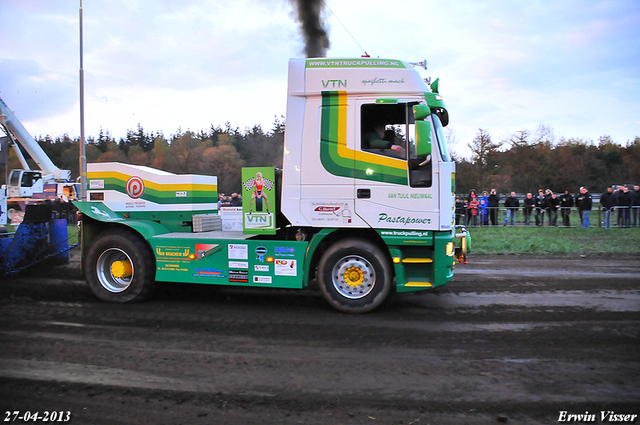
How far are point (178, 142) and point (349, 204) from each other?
109ft

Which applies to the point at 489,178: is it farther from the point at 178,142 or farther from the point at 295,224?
the point at 295,224

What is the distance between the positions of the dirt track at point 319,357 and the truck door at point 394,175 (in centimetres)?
139

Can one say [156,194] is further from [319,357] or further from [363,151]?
[319,357]

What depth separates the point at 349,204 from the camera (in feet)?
20.2

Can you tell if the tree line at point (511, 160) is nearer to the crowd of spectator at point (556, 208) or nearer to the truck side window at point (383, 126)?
the crowd of spectator at point (556, 208)

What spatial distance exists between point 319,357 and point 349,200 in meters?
2.29

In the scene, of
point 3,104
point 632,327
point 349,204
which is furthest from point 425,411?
point 3,104

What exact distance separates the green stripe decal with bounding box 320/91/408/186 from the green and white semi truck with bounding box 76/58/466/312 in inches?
0.5

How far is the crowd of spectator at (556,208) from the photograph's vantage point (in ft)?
60.6

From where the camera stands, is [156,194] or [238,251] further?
[156,194]

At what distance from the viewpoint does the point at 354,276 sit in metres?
6.20

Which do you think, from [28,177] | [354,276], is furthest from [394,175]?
[28,177]

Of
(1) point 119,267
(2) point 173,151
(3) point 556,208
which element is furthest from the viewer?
(2) point 173,151

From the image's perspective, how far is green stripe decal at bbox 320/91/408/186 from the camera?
19.8 ft
